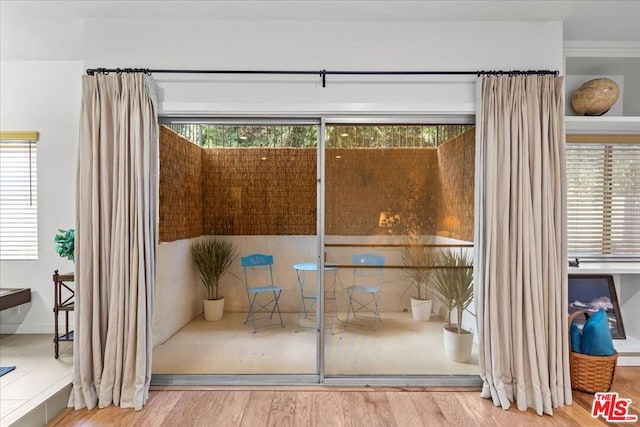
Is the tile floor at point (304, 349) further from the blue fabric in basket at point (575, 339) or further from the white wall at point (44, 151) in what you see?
the white wall at point (44, 151)

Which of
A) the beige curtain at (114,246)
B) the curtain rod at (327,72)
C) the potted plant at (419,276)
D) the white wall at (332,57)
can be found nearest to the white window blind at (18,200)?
the beige curtain at (114,246)

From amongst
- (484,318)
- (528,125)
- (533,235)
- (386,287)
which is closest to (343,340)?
(386,287)

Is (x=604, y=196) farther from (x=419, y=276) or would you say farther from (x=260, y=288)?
(x=260, y=288)

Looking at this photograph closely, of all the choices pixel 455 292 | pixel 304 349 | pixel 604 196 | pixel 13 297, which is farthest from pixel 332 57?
pixel 13 297

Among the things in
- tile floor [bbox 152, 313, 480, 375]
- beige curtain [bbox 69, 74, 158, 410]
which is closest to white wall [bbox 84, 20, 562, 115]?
beige curtain [bbox 69, 74, 158, 410]

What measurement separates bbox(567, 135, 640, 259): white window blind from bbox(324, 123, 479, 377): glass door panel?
1266 mm

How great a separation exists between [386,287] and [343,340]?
528 mm

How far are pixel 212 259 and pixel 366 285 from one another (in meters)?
1.23

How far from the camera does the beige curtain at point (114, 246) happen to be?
2.78 metres

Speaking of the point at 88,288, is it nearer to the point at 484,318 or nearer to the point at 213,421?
the point at 213,421

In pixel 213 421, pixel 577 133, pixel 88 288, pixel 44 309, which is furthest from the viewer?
pixel 44 309

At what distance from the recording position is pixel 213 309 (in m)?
3.19

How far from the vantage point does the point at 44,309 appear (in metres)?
3.85

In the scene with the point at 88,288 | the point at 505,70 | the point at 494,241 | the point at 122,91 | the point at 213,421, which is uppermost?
the point at 505,70
